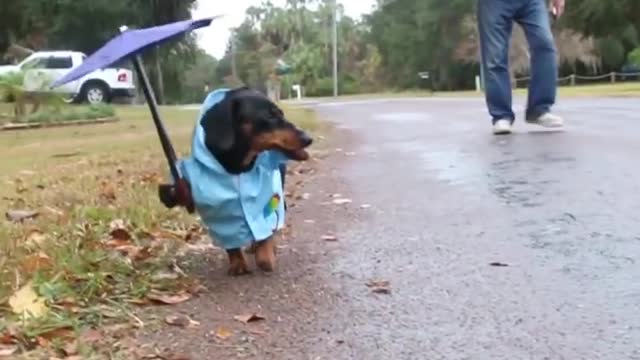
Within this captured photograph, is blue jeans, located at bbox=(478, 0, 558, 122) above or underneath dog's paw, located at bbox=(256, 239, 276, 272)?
above

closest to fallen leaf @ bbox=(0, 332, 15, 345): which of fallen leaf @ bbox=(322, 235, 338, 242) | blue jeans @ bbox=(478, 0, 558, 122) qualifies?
fallen leaf @ bbox=(322, 235, 338, 242)

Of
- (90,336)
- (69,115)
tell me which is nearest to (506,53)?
(90,336)

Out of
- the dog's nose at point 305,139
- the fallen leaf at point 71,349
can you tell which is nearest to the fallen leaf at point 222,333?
the fallen leaf at point 71,349

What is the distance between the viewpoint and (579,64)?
70250 millimetres

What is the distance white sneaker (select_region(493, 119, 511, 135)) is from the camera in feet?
27.5

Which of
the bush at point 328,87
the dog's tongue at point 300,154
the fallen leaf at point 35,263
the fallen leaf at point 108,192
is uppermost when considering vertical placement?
the dog's tongue at point 300,154

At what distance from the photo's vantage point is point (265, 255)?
3.78 meters

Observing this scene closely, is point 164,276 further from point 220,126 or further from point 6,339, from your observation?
point 6,339

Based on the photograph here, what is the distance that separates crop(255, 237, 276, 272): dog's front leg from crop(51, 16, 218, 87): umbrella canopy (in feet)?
2.54

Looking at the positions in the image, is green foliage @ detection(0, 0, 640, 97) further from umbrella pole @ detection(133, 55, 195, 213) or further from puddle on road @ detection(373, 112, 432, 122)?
umbrella pole @ detection(133, 55, 195, 213)

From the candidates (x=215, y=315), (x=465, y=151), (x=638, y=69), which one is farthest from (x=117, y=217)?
(x=638, y=69)

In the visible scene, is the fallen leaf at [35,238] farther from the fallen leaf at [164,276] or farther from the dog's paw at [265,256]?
the dog's paw at [265,256]

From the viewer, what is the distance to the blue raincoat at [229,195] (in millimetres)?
3684

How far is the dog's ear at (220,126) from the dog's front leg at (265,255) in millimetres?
370
